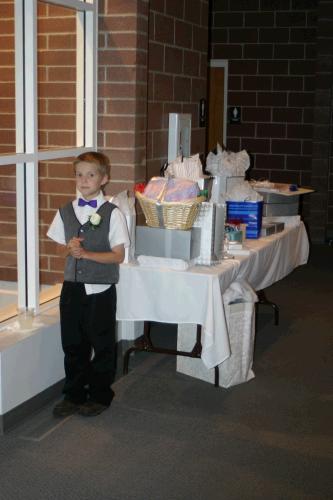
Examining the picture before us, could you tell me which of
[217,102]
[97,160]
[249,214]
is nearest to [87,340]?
[97,160]

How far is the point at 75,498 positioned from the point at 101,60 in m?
2.35

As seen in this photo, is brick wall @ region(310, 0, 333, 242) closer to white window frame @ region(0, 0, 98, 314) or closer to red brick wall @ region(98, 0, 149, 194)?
red brick wall @ region(98, 0, 149, 194)

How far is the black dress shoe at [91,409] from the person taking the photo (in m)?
3.47

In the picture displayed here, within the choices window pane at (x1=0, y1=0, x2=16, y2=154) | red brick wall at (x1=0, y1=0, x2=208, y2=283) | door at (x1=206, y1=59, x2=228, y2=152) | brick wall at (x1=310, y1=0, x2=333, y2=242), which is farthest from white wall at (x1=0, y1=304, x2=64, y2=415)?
brick wall at (x1=310, y1=0, x2=333, y2=242)

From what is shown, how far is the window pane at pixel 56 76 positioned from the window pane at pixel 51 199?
11 centimetres

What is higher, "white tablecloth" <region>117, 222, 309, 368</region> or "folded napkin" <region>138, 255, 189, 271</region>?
"folded napkin" <region>138, 255, 189, 271</region>

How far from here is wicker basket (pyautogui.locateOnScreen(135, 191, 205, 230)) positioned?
358 centimetres

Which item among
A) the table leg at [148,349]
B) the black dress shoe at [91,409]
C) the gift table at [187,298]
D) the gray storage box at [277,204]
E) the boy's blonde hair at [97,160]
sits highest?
the boy's blonde hair at [97,160]

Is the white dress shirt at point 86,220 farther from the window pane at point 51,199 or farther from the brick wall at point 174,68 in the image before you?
the brick wall at point 174,68

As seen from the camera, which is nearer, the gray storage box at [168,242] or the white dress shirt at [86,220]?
the white dress shirt at [86,220]

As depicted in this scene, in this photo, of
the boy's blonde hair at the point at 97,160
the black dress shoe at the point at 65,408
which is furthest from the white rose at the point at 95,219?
the black dress shoe at the point at 65,408

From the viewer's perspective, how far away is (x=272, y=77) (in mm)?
7895

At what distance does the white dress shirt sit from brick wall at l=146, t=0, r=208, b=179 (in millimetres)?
1097

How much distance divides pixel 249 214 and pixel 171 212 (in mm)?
928
